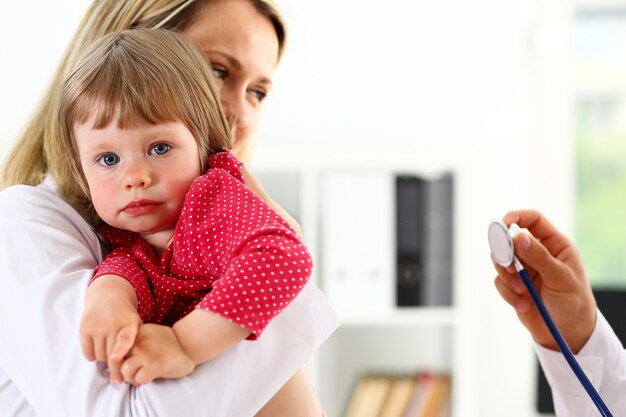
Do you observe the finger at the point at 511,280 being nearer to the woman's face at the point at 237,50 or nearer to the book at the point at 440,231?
the woman's face at the point at 237,50

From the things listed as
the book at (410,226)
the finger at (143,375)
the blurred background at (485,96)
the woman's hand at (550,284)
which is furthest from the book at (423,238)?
the finger at (143,375)

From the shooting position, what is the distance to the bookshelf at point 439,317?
9.51 ft

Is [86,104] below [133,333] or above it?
above

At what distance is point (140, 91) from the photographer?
1.07 metres

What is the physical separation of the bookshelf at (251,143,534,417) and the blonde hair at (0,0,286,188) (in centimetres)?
159

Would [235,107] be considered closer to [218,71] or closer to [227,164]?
[218,71]

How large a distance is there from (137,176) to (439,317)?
206 centimetres

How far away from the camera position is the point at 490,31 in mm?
3477

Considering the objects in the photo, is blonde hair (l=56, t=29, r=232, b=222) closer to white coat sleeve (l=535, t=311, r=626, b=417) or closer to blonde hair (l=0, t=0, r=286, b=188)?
blonde hair (l=0, t=0, r=286, b=188)

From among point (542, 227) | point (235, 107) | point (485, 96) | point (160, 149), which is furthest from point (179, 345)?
point (485, 96)

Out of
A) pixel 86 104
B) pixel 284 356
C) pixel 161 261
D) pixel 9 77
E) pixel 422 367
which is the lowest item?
pixel 422 367

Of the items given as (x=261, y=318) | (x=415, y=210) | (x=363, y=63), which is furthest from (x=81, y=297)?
(x=363, y=63)

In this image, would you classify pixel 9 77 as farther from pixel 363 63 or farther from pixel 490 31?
pixel 490 31

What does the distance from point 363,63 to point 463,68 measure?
0.43 meters
